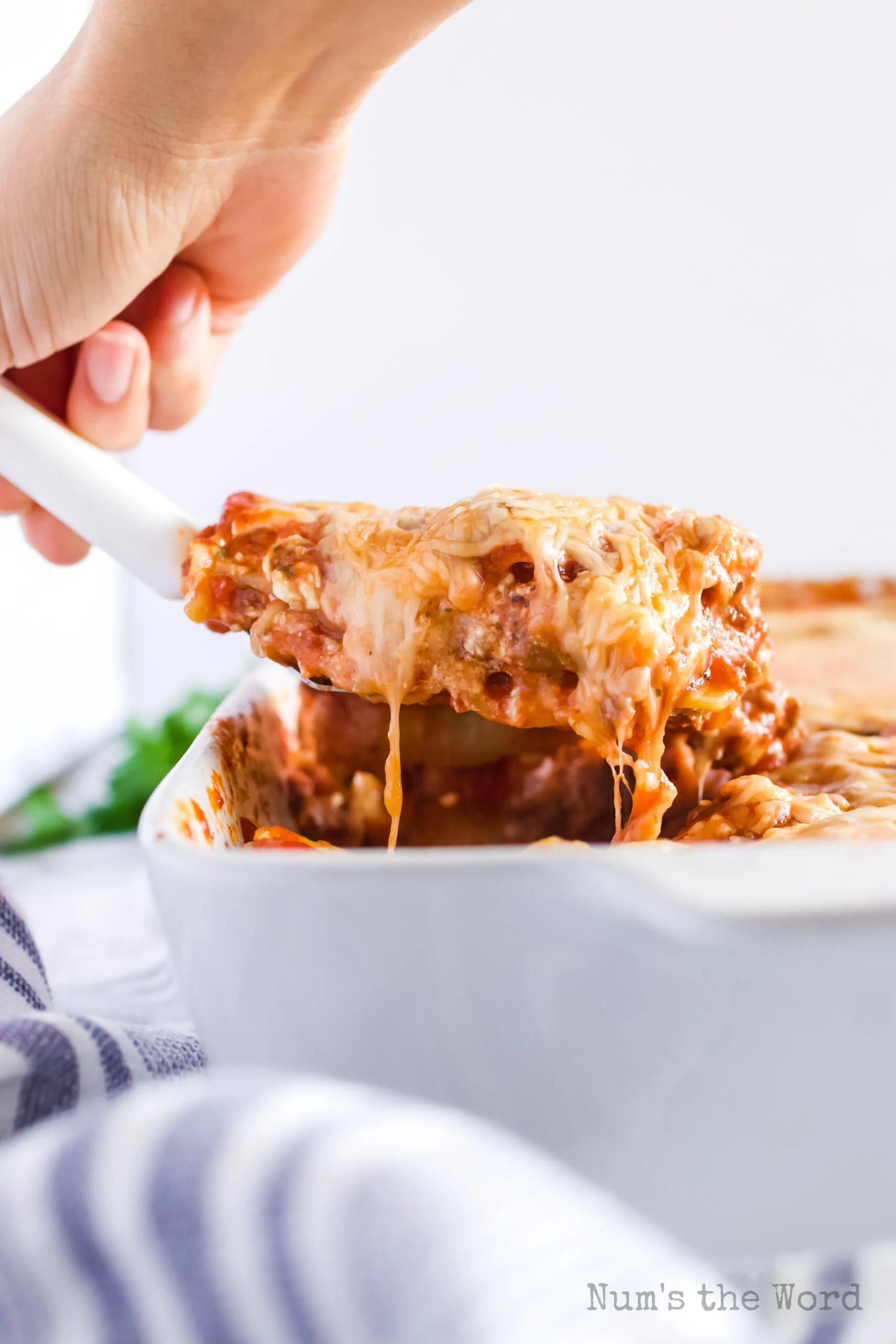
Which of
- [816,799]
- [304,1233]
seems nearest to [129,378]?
[816,799]

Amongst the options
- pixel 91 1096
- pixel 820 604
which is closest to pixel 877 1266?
pixel 91 1096

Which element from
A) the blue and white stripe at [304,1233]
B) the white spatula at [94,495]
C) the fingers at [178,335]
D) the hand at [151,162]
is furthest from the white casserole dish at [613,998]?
the fingers at [178,335]

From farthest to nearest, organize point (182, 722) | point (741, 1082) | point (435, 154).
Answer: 1. point (435, 154)
2. point (182, 722)
3. point (741, 1082)

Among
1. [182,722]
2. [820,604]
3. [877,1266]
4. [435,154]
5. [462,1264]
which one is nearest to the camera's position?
[462,1264]

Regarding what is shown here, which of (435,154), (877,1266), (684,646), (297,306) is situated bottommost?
(877,1266)

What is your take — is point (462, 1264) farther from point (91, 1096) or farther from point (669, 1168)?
point (91, 1096)

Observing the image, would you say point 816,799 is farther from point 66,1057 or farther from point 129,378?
point 129,378

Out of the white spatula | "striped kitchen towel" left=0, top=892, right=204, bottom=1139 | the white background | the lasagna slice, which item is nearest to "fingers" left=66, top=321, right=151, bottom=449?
the white spatula
